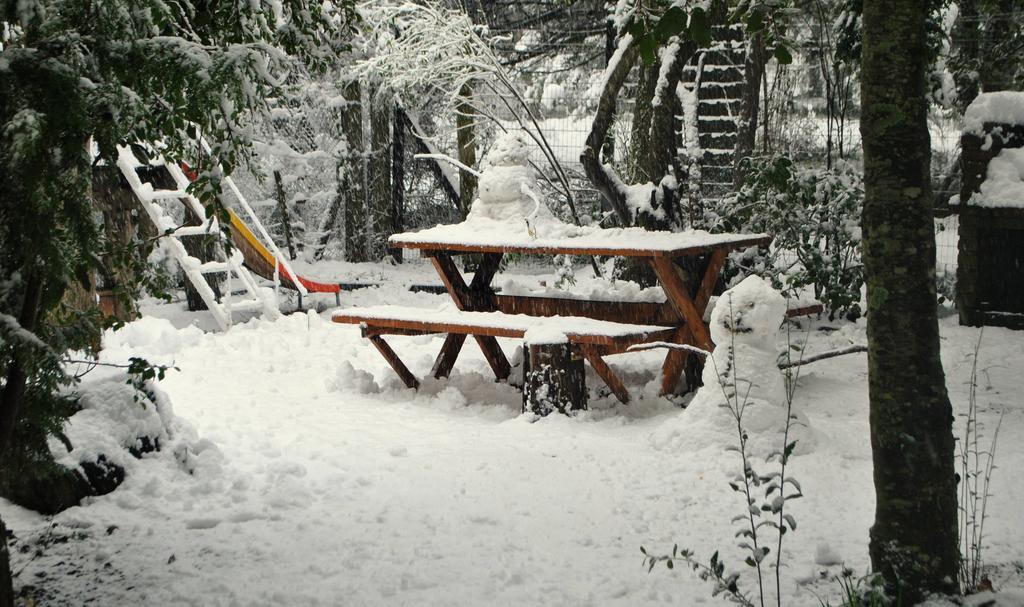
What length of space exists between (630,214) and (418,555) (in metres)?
4.72

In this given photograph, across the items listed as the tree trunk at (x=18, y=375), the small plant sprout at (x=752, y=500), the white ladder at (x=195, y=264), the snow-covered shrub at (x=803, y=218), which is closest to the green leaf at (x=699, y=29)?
the small plant sprout at (x=752, y=500)

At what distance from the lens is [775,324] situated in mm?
4742

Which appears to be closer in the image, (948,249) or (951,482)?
(951,482)

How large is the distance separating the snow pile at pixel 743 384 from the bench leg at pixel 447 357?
1.80m

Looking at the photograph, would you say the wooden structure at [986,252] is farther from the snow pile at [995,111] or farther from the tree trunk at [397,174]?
the tree trunk at [397,174]

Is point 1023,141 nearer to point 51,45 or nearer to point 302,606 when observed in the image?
point 302,606

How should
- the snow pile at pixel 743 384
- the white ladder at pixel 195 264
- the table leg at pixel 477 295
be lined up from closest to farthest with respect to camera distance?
1. the snow pile at pixel 743 384
2. the table leg at pixel 477 295
3. the white ladder at pixel 195 264

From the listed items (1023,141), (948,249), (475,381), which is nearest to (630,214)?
(475,381)

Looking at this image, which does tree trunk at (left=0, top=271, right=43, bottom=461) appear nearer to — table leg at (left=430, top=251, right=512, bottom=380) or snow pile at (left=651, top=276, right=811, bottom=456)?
snow pile at (left=651, top=276, right=811, bottom=456)

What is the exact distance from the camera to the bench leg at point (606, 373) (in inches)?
210

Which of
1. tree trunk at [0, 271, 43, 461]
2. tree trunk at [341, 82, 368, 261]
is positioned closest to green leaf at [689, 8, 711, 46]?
tree trunk at [0, 271, 43, 461]

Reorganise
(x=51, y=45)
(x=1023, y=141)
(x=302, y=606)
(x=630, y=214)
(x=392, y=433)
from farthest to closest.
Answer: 1. (x=630, y=214)
2. (x=1023, y=141)
3. (x=392, y=433)
4. (x=302, y=606)
5. (x=51, y=45)

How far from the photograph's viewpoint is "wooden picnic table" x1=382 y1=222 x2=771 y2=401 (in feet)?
17.9

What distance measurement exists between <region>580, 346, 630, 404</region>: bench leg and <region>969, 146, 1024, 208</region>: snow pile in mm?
3198
